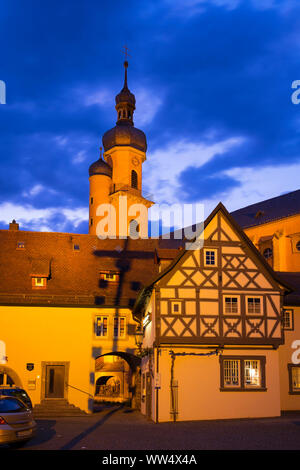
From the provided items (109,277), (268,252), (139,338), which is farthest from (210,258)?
(268,252)

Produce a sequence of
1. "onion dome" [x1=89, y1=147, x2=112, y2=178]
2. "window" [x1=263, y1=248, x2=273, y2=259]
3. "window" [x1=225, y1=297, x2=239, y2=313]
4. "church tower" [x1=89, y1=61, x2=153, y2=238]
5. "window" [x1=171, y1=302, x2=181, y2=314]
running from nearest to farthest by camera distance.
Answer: "window" [x1=171, y1=302, x2=181, y2=314], "window" [x1=225, y1=297, x2=239, y2=313], "window" [x1=263, y1=248, x2=273, y2=259], "church tower" [x1=89, y1=61, x2=153, y2=238], "onion dome" [x1=89, y1=147, x2=112, y2=178]

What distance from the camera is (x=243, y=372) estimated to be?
2886cm

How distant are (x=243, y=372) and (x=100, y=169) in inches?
2019

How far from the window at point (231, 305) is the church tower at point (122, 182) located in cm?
4406

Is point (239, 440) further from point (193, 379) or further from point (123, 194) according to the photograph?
point (123, 194)

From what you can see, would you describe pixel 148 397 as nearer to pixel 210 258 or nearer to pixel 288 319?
pixel 210 258

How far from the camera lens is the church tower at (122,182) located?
245ft

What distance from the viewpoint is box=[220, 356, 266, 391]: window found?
2866 centimetres

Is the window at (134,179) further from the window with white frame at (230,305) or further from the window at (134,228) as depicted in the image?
the window with white frame at (230,305)

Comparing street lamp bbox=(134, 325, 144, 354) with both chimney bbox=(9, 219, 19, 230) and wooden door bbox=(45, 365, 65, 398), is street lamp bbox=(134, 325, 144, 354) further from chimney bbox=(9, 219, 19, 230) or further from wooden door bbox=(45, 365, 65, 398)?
chimney bbox=(9, 219, 19, 230)

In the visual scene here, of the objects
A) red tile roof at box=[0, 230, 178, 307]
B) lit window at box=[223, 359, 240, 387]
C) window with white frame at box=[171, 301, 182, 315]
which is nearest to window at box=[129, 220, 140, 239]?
red tile roof at box=[0, 230, 178, 307]

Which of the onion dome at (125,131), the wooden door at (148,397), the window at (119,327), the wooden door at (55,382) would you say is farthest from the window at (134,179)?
the wooden door at (148,397)

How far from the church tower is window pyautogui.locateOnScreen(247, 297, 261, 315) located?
145 ft

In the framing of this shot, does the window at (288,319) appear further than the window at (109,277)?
No
